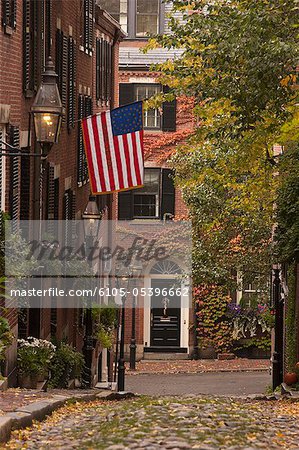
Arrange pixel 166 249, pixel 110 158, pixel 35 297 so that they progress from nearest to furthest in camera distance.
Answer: pixel 110 158
pixel 35 297
pixel 166 249

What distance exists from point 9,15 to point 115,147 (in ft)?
9.78

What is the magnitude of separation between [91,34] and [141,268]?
12662 millimetres

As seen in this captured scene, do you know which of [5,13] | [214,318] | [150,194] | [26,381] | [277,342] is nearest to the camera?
[5,13]

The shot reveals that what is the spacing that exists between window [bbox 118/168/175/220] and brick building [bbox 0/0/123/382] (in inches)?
213

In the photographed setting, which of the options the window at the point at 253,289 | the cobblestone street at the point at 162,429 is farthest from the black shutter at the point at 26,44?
the window at the point at 253,289

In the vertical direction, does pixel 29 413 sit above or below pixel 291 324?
below

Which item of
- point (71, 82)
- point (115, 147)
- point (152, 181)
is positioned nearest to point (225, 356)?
point (152, 181)

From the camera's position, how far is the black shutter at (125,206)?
44625mm

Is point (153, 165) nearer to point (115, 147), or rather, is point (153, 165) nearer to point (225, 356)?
point (225, 356)

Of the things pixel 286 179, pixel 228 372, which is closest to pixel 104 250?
pixel 228 372

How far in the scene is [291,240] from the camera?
23031mm

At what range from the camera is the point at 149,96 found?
148 ft

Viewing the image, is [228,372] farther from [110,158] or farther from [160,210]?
[110,158]

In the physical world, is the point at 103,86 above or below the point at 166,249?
above
